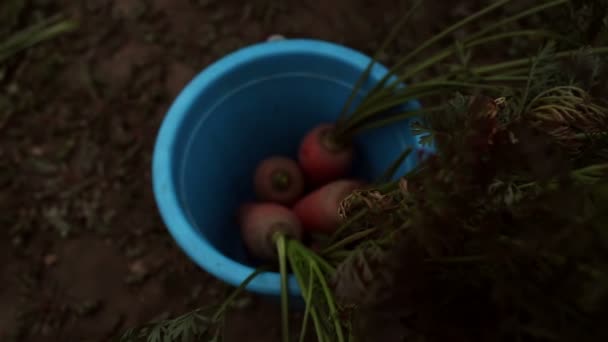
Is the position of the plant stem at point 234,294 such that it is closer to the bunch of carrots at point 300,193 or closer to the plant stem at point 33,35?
the bunch of carrots at point 300,193

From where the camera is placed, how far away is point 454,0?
1267mm

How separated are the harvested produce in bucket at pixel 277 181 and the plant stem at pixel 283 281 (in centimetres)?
16

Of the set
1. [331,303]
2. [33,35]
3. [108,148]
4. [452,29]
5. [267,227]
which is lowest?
[331,303]

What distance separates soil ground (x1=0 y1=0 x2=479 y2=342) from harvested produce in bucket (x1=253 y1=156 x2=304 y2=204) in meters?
0.22

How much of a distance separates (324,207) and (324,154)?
99mm

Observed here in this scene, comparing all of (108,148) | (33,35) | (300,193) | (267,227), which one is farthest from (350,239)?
(33,35)

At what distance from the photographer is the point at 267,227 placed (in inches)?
33.2

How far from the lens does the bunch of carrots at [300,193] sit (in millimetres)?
855

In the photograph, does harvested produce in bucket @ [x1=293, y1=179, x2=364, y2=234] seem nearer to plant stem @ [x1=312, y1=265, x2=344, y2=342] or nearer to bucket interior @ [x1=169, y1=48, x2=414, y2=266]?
bucket interior @ [x1=169, y1=48, x2=414, y2=266]

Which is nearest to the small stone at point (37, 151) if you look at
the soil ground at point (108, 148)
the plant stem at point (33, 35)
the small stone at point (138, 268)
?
the soil ground at point (108, 148)

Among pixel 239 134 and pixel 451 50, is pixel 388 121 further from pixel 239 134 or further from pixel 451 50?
pixel 239 134

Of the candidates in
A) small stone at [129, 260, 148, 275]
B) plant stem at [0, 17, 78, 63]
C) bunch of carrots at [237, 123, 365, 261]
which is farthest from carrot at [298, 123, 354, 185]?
plant stem at [0, 17, 78, 63]

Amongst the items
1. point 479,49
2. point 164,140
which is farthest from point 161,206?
point 479,49

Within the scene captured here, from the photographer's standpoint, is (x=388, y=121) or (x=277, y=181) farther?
(x=277, y=181)
